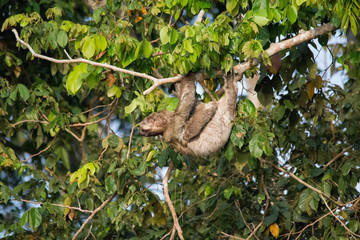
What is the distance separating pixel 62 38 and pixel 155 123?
4.90 feet

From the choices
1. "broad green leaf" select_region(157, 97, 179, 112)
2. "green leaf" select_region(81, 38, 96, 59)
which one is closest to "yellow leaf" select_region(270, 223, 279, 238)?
"broad green leaf" select_region(157, 97, 179, 112)

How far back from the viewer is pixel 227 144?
525 cm

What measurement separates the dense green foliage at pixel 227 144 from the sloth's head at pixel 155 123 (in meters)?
0.12

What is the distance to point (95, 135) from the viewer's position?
29.5 ft

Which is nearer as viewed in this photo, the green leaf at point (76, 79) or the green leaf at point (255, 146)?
the green leaf at point (255, 146)

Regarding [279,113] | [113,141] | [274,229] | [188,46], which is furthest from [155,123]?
[274,229]

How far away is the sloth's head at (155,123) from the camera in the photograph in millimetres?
5281

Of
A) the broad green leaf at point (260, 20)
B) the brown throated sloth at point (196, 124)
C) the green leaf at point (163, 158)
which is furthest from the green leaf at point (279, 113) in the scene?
the broad green leaf at point (260, 20)

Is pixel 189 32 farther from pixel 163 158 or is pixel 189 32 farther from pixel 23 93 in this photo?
pixel 23 93

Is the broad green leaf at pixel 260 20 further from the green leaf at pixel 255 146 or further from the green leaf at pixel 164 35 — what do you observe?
the green leaf at pixel 255 146

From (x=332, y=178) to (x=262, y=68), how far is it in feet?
5.38

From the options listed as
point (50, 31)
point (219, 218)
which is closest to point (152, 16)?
point (50, 31)

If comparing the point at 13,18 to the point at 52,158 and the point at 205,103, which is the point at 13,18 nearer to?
the point at 52,158

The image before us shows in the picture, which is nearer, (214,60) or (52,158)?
(214,60)
